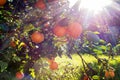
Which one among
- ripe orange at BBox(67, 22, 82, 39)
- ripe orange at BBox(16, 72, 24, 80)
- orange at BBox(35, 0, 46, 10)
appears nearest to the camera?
ripe orange at BBox(67, 22, 82, 39)

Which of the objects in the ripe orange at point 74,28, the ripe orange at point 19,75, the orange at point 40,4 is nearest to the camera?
the ripe orange at point 74,28

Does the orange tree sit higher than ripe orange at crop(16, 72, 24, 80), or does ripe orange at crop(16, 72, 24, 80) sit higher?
the orange tree

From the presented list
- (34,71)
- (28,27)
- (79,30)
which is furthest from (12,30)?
(34,71)

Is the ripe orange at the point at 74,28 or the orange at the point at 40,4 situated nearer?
the ripe orange at the point at 74,28

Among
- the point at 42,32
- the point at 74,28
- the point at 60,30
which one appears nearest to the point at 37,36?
the point at 42,32

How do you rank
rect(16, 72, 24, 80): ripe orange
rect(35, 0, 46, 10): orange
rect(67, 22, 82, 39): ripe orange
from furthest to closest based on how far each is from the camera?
rect(16, 72, 24, 80): ripe orange → rect(35, 0, 46, 10): orange → rect(67, 22, 82, 39): ripe orange

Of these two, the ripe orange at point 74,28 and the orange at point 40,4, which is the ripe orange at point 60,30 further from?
the orange at point 40,4

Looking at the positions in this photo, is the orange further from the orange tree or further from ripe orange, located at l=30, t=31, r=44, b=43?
ripe orange, located at l=30, t=31, r=44, b=43

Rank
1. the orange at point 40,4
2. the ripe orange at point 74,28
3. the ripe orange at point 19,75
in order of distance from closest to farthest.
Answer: the ripe orange at point 74,28
the orange at point 40,4
the ripe orange at point 19,75

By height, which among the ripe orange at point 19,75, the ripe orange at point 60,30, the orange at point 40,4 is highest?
the orange at point 40,4

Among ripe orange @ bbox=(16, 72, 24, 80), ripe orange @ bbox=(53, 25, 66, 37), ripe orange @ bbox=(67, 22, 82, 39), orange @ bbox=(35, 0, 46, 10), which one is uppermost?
orange @ bbox=(35, 0, 46, 10)

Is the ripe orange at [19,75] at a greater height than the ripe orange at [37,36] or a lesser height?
lesser

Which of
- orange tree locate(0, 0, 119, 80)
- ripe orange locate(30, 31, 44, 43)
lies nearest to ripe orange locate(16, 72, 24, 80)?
orange tree locate(0, 0, 119, 80)

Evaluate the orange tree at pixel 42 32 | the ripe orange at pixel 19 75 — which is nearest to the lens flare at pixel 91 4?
the orange tree at pixel 42 32
